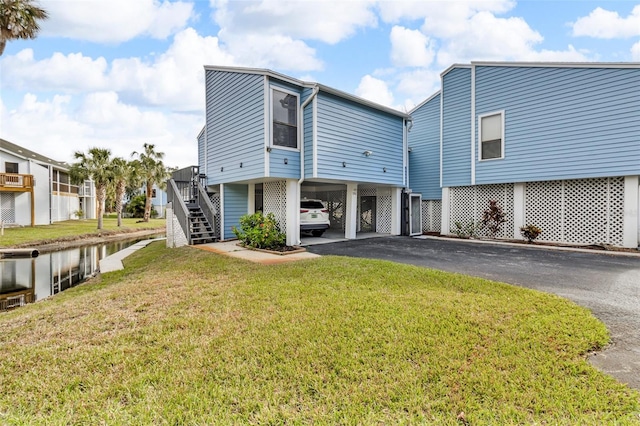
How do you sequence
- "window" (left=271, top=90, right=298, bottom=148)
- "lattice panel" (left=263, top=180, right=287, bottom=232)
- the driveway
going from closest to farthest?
the driveway < "window" (left=271, top=90, right=298, bottom=148) < "lattice panel" (left=263, top=180, right=287, bottom=232)

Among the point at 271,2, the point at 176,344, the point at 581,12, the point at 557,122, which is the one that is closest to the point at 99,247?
the point at 271,2

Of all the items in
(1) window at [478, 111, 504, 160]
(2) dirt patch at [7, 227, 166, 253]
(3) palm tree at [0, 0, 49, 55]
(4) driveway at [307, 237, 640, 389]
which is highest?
(3) palm tree at [0, 0, 49, 55]

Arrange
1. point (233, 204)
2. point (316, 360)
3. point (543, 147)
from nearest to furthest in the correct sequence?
1. point (316, 360)
2. point (543, 147)
3. point (233, 204)

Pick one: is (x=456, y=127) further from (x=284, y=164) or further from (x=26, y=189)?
(x=26, y=189)

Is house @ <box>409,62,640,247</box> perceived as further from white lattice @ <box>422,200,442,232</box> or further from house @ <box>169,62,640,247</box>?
white lattice @ <box>422,200,442,232</box>

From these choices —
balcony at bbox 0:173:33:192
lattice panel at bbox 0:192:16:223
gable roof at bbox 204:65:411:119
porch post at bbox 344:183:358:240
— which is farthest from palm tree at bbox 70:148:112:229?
porch post at bbox 344:183:358:240

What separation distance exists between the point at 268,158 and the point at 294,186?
143 centimetres

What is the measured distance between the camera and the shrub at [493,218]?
1225cm

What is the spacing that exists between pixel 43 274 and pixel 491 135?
54.8ft

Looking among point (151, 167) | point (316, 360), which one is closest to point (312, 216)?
point (316, 360)

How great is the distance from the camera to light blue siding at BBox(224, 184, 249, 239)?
42.0 feet

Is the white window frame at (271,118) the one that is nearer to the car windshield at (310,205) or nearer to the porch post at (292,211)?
→ the porch post at (292,211)

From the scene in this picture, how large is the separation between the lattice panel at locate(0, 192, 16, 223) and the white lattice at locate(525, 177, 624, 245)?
107 feet

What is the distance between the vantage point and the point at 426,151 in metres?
15.1
